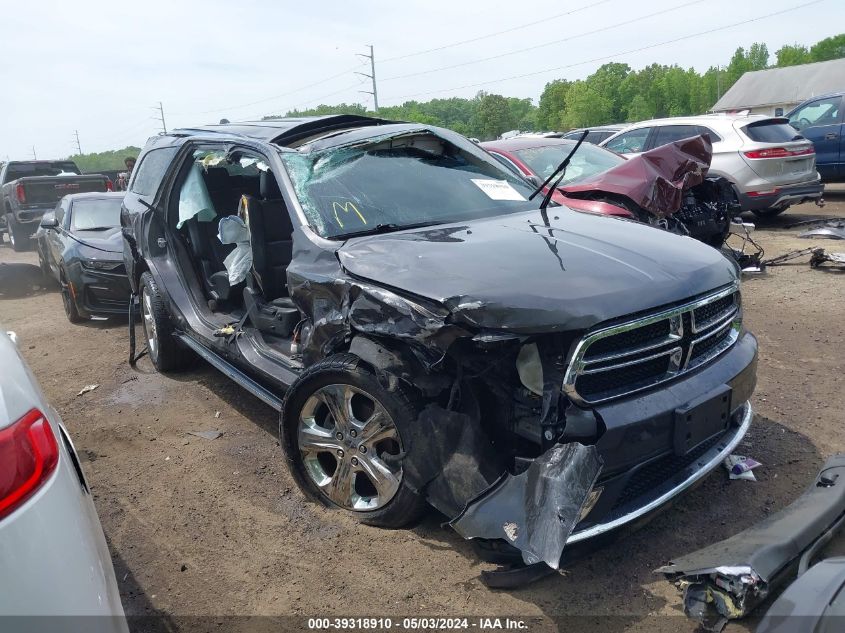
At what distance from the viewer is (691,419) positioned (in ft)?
8.47

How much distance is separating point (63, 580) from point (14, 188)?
15.9 m

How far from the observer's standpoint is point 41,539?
1438 mm

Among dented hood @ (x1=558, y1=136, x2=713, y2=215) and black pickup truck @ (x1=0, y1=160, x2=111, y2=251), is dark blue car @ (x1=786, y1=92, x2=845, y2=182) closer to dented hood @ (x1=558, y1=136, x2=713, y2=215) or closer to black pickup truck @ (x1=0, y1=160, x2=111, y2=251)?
dented hood @ (x1=558, y1=136, x2=713, y2=215)

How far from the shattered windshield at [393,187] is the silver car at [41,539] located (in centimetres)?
193

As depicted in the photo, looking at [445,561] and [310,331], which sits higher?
[310,331]

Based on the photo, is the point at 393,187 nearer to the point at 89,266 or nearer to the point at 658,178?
the point at 658,178

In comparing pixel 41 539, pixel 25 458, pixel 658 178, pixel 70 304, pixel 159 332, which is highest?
pixel 658 178

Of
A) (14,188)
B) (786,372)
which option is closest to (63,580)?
(786,372)

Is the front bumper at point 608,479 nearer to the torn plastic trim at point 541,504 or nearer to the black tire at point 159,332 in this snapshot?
the torn plastic trim at point 541,504

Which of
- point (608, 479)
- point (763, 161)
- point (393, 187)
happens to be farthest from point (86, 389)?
point (763, 161)

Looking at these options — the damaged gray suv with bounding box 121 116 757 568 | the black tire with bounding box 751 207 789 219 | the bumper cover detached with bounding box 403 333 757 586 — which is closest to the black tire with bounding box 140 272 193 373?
the damaged gray suv with bounding box 121 116 757 568

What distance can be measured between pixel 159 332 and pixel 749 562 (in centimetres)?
439

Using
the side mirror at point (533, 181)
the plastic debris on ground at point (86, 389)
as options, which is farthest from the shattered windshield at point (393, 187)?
the plastic debris on ground at point (86, 389)

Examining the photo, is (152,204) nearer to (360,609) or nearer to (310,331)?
(310,331)
